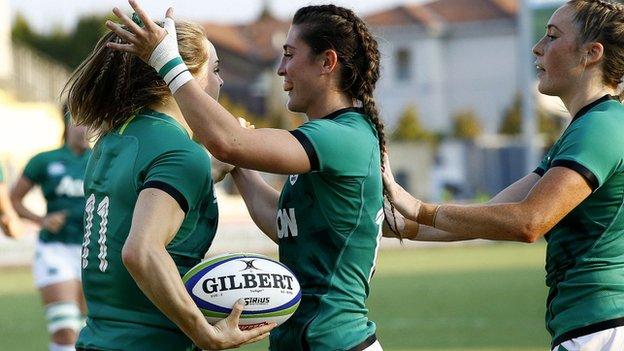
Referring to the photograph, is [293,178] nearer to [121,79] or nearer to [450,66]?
[121,79]

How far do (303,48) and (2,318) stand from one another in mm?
12210

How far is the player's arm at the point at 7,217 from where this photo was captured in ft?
33.2

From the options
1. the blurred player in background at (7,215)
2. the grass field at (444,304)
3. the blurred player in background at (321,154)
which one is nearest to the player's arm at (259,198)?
the blurred player in background at (321,154)

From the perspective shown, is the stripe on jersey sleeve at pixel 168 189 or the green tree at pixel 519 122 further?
the green tree at pixel 519 122

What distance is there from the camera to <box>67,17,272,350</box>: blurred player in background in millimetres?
4234

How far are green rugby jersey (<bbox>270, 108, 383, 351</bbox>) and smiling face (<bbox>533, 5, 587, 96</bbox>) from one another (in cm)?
83

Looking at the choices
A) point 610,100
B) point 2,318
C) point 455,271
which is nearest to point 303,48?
point 610,100

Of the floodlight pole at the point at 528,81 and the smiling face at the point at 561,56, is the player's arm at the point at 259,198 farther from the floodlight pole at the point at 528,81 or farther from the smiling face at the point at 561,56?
the floodlight pole at the point at 528,81

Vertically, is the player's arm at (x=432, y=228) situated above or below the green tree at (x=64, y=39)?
above

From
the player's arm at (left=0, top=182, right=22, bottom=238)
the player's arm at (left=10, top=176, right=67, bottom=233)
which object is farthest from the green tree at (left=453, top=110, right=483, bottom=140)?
the player's arm at (left=0, top=182, right=22, bottom=238)

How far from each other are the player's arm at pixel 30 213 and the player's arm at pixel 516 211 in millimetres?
6310

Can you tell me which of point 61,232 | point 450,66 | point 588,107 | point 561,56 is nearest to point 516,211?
point 588,107

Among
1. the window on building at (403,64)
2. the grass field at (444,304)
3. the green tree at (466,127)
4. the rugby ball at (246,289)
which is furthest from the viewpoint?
the window on building at (403,64)

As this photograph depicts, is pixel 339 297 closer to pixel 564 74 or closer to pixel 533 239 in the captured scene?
pixel 533 239
